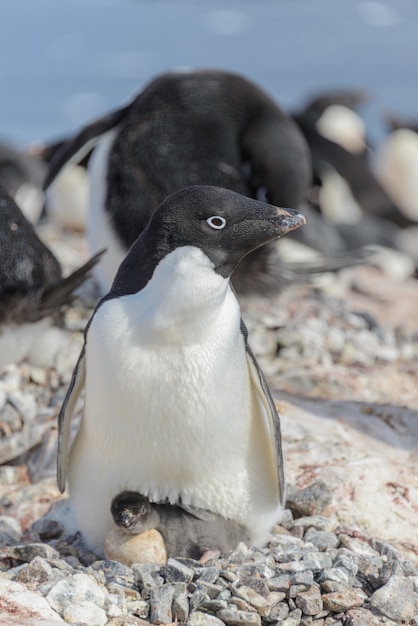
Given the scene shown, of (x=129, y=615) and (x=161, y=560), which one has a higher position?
(x=129, y=615)

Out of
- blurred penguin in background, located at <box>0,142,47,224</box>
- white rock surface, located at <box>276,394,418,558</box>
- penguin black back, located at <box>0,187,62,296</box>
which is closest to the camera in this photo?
white rock surface, located at <box>276,394,418,558</box>

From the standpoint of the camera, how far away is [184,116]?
4426 millimetres

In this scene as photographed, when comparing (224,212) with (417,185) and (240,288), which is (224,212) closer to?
(240,288)

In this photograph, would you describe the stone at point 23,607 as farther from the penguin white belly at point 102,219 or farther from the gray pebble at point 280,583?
the penguin white belly at point 102,219

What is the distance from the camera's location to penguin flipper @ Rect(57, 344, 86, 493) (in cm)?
301

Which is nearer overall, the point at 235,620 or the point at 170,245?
the point at 235,620

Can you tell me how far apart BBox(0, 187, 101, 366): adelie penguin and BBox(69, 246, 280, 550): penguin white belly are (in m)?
1.12

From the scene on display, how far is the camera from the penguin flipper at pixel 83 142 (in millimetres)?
4668

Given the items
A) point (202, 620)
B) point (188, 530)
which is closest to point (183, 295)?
point (188, 530)

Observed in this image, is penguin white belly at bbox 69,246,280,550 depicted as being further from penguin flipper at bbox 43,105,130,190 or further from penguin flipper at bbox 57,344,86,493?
penguin flipper at bbox 43,105,130,190

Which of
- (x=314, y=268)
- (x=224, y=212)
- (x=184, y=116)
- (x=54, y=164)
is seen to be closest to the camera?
(x=224, y=212)

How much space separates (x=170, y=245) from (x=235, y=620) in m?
0.92

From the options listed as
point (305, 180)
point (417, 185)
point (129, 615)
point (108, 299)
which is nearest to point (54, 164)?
point (305, 180)

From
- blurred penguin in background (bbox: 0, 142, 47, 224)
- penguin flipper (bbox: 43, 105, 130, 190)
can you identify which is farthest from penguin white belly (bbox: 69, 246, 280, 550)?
blurred penguin in background (bbox: 0, 142, 47, 224)
